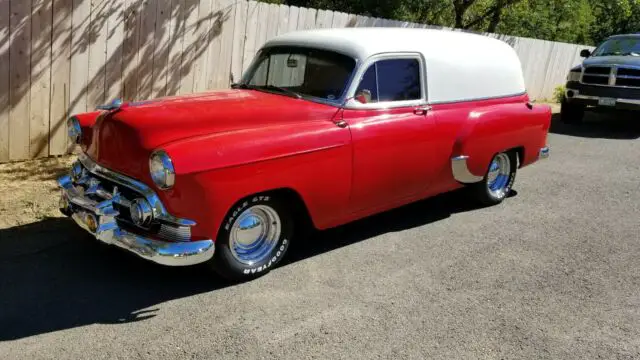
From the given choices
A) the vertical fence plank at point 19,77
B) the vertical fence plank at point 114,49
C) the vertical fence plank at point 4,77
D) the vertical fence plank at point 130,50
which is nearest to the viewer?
the vertical fence plank at point 4,77

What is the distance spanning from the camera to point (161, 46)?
723cm

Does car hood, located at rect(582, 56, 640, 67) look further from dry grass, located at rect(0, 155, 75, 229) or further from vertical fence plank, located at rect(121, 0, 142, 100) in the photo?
dry grass, located at rect(0, 155, 75, 229)

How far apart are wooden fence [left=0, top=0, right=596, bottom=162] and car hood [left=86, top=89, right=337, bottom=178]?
1.34 meters

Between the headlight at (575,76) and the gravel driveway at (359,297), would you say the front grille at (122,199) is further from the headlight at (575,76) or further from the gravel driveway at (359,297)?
the headlight at (575,76)

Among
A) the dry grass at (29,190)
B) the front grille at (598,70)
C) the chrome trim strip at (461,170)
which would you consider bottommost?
the dry grass at (29,190)

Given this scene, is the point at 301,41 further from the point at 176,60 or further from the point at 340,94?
the point at 176,60

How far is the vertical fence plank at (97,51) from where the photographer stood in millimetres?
6547

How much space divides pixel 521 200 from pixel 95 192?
456cm

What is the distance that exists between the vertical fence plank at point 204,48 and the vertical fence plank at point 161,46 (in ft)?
1.34

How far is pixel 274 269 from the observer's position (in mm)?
4461

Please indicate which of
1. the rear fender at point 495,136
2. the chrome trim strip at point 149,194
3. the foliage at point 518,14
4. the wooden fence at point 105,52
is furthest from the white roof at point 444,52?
the foliage at point 518,14

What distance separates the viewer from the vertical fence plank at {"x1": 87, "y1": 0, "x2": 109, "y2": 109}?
6547 mm

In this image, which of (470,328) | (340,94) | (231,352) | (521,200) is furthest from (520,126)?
(231,352)

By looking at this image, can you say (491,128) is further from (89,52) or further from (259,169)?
(89,52)
